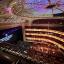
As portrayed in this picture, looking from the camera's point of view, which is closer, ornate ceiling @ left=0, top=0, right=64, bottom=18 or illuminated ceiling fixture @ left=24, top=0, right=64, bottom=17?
illuminated ceiling fixture @ left=24, top=0, right=64, bottom=17

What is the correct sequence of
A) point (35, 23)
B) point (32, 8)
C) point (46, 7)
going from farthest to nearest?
1. point (32, 8)
2. point (46, 7)
3. point (35, 23)

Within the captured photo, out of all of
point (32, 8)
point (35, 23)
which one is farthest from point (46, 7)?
point (35, 23)

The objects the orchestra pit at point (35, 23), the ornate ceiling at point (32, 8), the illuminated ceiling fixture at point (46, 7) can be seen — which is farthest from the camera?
the ornate ceiling at point (32, 8)

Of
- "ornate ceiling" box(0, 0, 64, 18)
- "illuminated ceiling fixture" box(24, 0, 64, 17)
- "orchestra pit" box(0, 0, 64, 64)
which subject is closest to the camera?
"orchestra pit" box(0, 0, 64, 64)

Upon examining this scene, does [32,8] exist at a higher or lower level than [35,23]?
higher

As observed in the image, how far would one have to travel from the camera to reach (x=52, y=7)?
12.0 meters

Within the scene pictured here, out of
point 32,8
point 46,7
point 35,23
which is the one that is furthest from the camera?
point 32,8

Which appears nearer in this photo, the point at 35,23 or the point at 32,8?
the point at 35,23

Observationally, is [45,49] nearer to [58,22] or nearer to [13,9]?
[58,22]

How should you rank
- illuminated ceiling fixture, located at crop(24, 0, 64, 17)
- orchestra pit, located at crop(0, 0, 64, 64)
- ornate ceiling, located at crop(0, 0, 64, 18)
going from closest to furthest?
1. orchestra pit, located at crop(0, 0, 64, 64)
2. illuminated ceiling fixture, located at crop(24, 0, 64, 17)
3. ornate ceiling, located at crop(0, 0, 64, 18)

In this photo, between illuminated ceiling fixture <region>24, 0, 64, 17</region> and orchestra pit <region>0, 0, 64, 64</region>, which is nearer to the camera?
orchestra pit <region>0, 0, 64, 64</region>

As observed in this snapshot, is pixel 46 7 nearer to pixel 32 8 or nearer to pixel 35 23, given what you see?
pixel 32 8

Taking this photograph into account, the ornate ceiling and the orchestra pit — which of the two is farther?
the ornate ceiling

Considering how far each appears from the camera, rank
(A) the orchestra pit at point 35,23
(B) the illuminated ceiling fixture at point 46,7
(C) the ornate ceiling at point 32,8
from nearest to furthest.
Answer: (A) the orchestra pit at point 35,23
(B) the illuminated ceiling fixture at point 46,7
(C) the ornate ceiling at point 32,8
